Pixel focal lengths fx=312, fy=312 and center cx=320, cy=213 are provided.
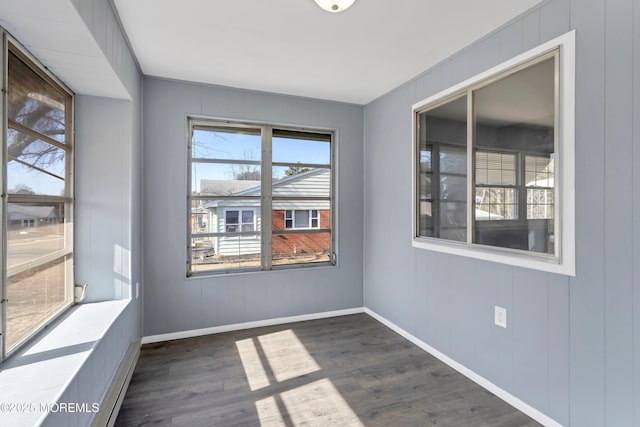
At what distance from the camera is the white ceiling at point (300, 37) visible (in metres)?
1.98

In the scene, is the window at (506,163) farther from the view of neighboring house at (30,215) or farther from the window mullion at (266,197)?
the view of neighboring house at (30,215)

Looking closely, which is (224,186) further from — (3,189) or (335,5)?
(335,5)

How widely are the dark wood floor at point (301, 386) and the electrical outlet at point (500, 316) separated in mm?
518

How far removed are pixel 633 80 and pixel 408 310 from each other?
2.40 meters

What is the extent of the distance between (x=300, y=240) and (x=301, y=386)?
174cm

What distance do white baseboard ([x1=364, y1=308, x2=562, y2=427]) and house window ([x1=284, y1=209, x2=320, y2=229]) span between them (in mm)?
1457

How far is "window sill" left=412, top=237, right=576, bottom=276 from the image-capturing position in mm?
1835

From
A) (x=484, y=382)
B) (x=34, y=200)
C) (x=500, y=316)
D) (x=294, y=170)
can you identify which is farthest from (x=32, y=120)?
(x=484, y=382)

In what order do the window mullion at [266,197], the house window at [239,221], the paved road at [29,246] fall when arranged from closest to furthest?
1. the paved road at [29,246]
2. the house window at [239,221]
3. the window mullion at [266,197]

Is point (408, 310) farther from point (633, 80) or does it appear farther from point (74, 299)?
point (74, 299)


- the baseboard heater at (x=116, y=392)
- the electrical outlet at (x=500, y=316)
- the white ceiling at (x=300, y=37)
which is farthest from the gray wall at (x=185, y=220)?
the electrical outlet at (x=500, y=316)

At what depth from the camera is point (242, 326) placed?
3.39 metres

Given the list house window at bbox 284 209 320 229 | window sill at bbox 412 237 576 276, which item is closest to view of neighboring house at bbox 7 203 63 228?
house window at bbox 284 209 320 229

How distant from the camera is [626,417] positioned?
5.11ft
